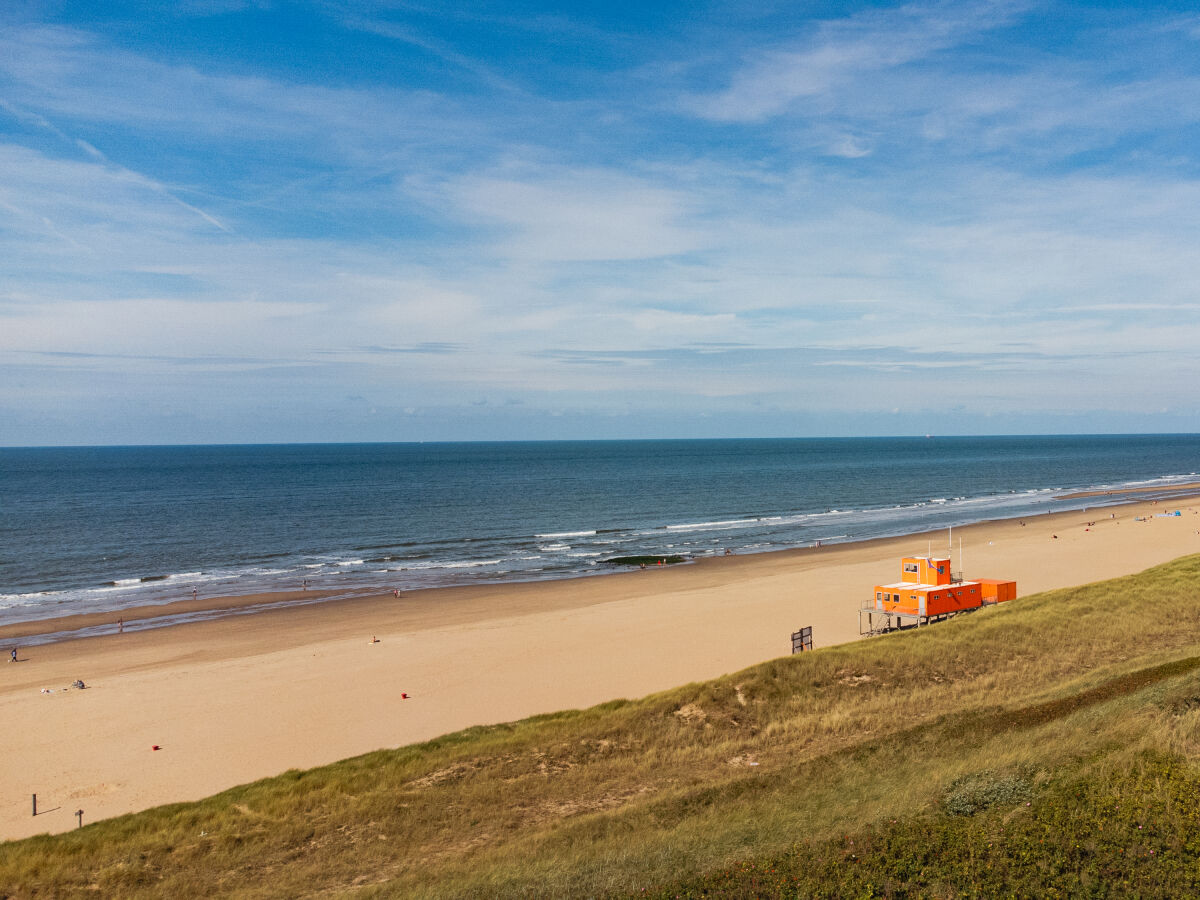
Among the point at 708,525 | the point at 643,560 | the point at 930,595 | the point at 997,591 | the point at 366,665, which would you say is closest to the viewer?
the point at 930,595

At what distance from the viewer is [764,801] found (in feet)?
47.4

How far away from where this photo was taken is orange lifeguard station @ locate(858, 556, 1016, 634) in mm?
32562

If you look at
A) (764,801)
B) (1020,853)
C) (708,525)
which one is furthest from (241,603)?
(708,525)

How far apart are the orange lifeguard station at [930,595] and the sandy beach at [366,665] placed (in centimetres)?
287

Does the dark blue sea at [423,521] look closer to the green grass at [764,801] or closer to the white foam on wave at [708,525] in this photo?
the white foam on wave at [708,525]

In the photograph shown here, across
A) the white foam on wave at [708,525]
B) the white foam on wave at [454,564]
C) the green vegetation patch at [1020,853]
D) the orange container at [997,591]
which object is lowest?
the white foam on wave at [454,564]

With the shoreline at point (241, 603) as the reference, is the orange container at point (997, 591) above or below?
above

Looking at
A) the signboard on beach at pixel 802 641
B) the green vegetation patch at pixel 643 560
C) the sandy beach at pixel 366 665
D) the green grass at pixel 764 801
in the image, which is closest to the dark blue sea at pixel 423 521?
the green vegetation patch at pixel 643 560

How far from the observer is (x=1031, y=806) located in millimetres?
11383

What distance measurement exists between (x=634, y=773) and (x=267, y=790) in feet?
28.4

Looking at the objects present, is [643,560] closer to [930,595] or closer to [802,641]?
[930,595]

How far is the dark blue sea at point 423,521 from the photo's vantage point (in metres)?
55.5

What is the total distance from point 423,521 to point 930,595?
203 feet

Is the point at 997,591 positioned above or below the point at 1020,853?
below
